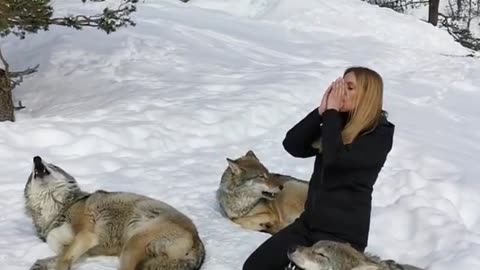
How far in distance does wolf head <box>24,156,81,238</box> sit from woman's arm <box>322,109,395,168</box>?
2377 millimetres

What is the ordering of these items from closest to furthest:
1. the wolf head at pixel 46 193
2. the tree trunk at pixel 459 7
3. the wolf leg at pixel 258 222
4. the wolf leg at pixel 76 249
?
1. the wolf leg at pixel 76 249
2. the wolf head at pixel 46 193
3. the wolf leg at pixel 258 222
4. the tree trunk at pixel 459 7

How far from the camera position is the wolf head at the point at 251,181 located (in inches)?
242

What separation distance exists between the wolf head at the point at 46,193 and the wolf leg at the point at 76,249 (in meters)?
0.47

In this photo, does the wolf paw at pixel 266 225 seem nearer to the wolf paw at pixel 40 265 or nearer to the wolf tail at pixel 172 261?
the wolf tail at pixel 172 261

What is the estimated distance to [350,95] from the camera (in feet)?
13.8

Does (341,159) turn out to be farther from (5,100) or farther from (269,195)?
(5,100)

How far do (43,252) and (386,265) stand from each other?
8.76 ft

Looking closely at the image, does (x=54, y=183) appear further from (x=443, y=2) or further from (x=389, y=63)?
(x=443, y=2)

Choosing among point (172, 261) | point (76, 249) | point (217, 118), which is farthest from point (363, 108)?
point (217, 118)

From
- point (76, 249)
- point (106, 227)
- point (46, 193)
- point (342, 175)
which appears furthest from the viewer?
point (46, 193)

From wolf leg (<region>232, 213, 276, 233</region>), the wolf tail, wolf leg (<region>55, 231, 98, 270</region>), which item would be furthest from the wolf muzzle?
wolf leg (<region>232, 213, 276, 233</region>)

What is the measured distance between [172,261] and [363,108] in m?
1.73

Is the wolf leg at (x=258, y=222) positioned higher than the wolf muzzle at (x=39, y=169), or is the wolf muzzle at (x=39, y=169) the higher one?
the wolf muzzle at (x=39, y=169)

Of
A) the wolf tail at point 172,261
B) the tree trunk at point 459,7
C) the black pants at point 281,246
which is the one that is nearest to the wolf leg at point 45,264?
the wolf tail at point 172,261
